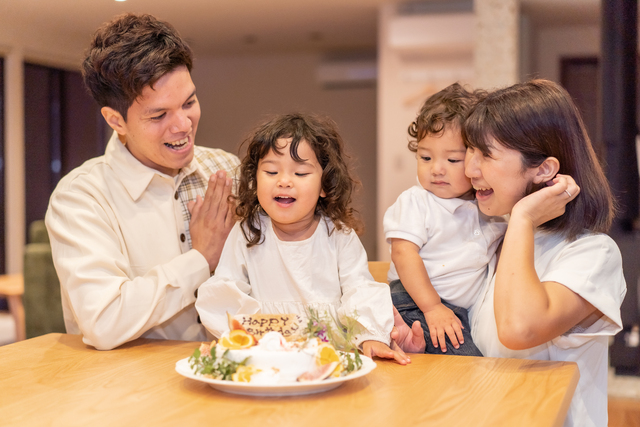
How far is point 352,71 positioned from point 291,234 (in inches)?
303

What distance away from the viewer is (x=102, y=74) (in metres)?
1.81

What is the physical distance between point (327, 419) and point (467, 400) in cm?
27

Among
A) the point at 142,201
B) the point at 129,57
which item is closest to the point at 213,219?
the point at 142,201

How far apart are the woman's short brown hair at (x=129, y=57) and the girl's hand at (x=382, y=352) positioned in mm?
975

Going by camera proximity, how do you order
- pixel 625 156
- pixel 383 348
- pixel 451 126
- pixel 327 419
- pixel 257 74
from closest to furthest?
1. pixel 327 419
2. pixel 383 348
3. pixel 451 126
4. pixel 625 156
5. pixel 257 74

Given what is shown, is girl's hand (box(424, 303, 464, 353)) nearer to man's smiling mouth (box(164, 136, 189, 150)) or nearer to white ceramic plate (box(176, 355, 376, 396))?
white ceramic plate (box(176, 355, 376, 396))

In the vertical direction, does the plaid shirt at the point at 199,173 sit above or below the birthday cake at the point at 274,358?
above

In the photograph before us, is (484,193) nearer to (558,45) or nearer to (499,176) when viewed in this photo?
(499,176)

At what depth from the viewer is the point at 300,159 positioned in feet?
5.44

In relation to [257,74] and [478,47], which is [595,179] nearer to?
[478,47]

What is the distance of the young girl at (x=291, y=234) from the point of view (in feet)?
5.36

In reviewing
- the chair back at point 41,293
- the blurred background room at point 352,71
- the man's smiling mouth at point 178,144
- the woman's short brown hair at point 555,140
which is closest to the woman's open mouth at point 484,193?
the woman's short brown hair at point 555,140

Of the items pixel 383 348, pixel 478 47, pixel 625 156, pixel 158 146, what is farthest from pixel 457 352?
pixel 478 47

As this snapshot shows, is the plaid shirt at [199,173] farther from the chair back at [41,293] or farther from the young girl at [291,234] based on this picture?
the chair back at [41,293]
